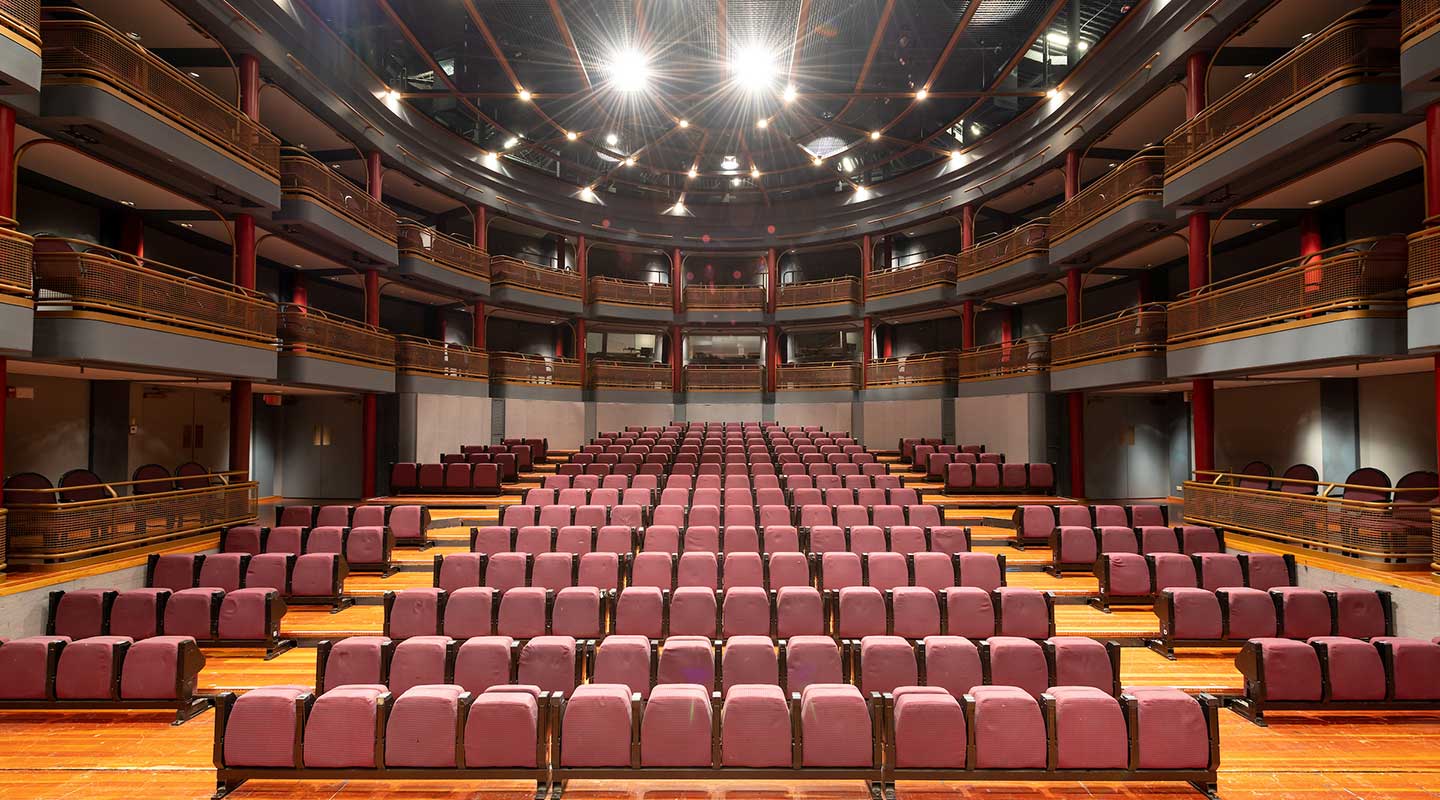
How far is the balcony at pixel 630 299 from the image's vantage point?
19484 mm

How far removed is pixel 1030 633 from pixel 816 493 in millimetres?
4248

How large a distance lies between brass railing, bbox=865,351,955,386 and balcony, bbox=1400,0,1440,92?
10104 millimetres

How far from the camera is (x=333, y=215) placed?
11719 mm

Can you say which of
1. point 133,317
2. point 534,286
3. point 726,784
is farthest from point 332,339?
point 726,784

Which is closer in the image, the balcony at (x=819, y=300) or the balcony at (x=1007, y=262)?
the balcony at (x=1007, y=262)

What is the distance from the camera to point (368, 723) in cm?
398

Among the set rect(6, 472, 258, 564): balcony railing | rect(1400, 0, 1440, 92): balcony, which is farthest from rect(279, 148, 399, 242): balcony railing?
rect(1400, 0, 1440, 92): balcony

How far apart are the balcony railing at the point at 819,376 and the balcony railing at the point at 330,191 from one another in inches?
427

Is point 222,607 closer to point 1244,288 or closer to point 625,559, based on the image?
point 625,559

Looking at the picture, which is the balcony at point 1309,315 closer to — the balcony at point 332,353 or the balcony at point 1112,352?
the balcony at point 1112,352

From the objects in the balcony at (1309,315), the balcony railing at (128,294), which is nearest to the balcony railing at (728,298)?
the balcony at (1309,315)

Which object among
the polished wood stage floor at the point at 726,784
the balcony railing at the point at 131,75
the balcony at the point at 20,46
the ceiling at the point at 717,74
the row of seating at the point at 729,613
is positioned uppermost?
the ceiling at the point at 717,74

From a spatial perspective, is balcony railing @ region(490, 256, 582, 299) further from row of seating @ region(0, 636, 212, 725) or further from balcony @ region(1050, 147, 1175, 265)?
row of seating @ region(0, 636, 212, 725)

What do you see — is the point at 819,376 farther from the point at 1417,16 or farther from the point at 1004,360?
the point at 1417,16
